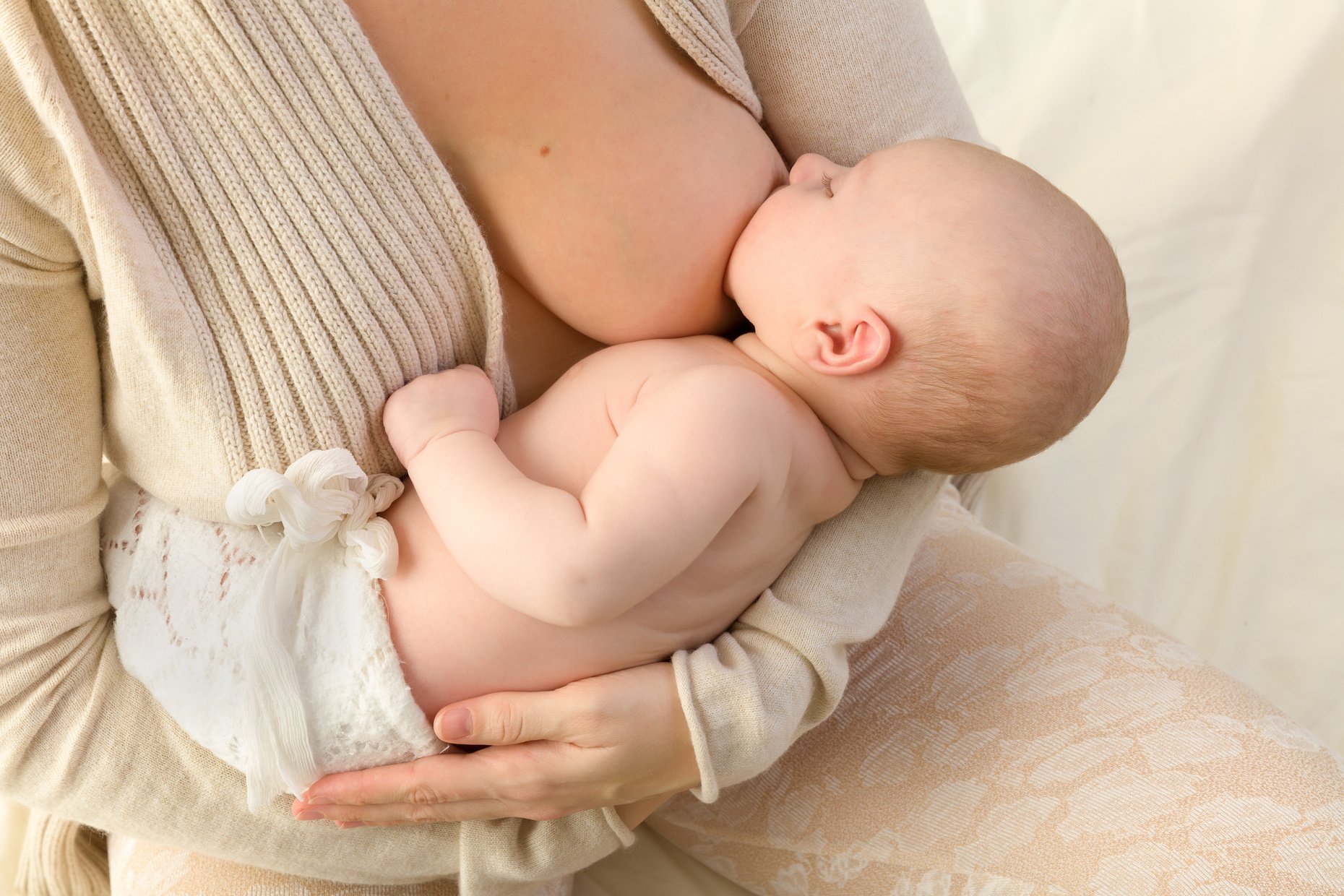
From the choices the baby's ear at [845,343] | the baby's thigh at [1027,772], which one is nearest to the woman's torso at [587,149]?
the baby's ear at [845,343]

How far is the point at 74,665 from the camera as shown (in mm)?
872

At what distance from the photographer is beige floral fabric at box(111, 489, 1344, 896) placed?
0.89 meters

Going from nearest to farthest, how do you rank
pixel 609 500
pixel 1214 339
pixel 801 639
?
1. pixel 609 500
2. pixel 801 639
3. pixel 1214 339

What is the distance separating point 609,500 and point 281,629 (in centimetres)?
29

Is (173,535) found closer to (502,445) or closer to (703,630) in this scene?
(502,445)

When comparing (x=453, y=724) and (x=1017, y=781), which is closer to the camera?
(x=453, y=724)

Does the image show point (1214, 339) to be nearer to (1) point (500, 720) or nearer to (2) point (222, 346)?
(1) point (500, 720)

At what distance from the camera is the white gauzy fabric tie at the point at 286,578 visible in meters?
0.80

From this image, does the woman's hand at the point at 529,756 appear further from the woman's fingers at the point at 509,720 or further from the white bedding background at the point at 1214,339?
the white bedding background at the point at 1214,339

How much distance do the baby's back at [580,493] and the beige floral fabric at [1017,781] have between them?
26 cm

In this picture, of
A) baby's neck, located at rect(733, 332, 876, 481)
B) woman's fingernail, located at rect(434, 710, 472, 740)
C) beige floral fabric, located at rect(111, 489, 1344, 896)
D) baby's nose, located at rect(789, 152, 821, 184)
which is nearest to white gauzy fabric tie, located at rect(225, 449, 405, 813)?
woman's fingernail, located at rect(434, 710, 472, 740)

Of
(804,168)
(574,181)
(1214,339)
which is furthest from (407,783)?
(1214,339)

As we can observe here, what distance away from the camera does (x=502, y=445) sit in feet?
2.93

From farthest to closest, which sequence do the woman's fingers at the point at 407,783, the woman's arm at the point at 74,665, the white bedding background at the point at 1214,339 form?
the white bedding background at the point at 1214,339 → the woman's fingers at the point at 407,783 → the woman's arm at the point at 74,665
